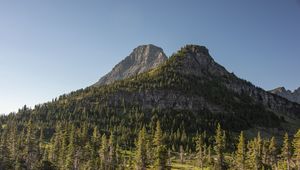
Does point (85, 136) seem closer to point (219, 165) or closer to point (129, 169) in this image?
point (129, 169)

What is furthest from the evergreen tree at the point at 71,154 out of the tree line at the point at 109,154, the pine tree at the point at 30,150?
the pine tree at the point at 30,150

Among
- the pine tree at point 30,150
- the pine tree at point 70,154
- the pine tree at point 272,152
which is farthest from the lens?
the pine tree at point 272,152

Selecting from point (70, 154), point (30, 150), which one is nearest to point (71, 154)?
point (70, 154)

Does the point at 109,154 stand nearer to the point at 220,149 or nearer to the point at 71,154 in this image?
the point at 71,154

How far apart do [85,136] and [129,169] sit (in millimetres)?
39897

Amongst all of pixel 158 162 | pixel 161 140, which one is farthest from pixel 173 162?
pixel 158 162

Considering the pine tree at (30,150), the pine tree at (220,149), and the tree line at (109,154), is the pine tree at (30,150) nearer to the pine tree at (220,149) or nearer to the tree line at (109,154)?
the tree line at (109,154)

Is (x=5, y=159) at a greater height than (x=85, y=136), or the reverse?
(x=85, y=136)

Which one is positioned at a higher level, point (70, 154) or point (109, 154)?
point (109, 154)

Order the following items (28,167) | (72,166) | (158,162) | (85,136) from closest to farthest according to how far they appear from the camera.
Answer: (158,162) < (72,166) < (28,167) < (85,136)

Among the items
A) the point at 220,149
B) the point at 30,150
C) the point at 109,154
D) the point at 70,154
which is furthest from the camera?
the point at 109,154

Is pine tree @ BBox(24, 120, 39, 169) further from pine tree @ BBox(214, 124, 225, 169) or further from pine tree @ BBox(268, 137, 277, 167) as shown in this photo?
pine tree @ BBox(268, 137, 277, 167)

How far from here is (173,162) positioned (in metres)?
184

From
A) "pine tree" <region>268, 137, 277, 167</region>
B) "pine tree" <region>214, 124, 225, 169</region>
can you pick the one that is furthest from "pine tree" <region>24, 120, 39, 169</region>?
"pine tree" <region>268, 137, 277, 167</region>
